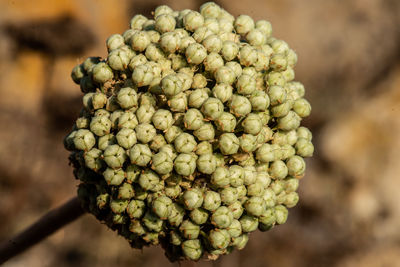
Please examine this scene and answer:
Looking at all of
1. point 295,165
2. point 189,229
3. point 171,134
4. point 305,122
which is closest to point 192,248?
point 189,229

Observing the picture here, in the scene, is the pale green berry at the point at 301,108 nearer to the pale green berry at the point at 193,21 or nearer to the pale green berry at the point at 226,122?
the pale green berry at the point at 226,122

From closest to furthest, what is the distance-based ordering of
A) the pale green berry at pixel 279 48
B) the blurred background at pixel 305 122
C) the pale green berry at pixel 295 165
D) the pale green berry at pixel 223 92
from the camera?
the pale green berry at pixel 223 92 → the pale green berry at pixel 295 165 → the pale green berry at pixel 279 48 → the blurred background at pixel 305 122

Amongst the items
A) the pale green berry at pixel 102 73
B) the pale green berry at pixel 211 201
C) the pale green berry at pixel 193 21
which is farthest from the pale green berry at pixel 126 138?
the pale green berry at pixel 193 21

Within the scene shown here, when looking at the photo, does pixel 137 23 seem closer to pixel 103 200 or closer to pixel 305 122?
pixel 103 200

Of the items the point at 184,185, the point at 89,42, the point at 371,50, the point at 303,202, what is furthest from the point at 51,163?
the point at 371,50

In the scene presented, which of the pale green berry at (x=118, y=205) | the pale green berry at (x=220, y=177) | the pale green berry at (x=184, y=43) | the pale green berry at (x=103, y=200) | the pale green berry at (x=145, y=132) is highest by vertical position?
the pale green berry at (x=184, y=43)

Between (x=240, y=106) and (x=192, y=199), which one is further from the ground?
(x=240, y=106)
